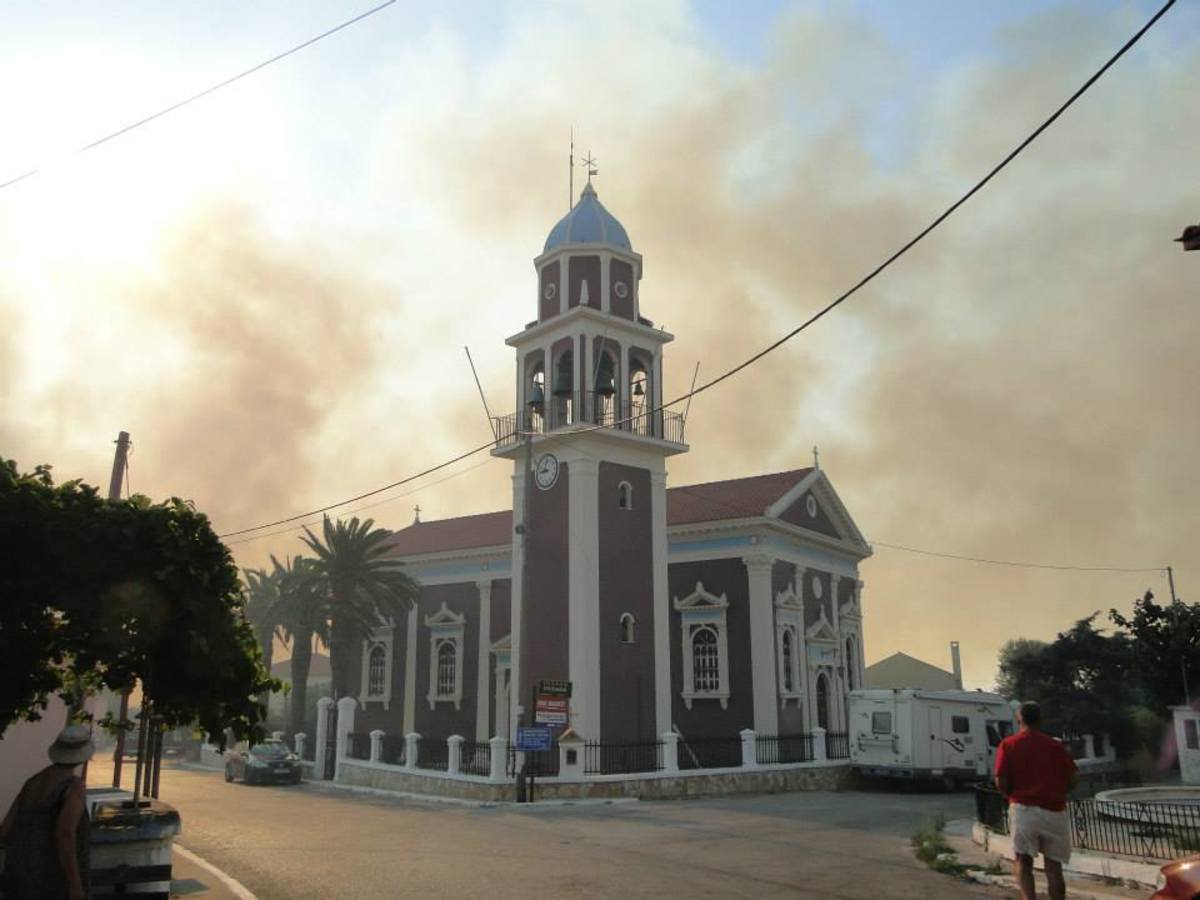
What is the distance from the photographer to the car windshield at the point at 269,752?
29.3 metres

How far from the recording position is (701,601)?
33.5 metres

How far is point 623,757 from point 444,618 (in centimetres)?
1435

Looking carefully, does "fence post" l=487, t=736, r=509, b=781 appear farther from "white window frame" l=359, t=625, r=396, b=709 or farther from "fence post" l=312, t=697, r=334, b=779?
"white window frame" l=359, t=625, r=396, b=709

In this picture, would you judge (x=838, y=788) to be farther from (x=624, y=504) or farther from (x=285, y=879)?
(x=285, y=879)

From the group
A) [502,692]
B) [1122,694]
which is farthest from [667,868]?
[1122,694]

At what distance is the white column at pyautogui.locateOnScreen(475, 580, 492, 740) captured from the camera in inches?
1407

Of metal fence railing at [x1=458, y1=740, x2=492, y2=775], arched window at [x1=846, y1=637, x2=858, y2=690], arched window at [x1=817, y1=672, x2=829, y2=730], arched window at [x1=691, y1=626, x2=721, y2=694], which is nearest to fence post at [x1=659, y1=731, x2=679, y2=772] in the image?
metal fence railing at [x1=458, y1=740, x2=492, y2=775]

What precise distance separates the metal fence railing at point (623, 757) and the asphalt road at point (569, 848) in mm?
2355

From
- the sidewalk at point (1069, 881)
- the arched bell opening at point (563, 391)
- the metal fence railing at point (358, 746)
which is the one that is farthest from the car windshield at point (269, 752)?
the sidewalk at point (1069, 881)

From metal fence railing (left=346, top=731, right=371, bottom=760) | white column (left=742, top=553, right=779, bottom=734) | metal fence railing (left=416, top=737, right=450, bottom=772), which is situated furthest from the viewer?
white column (left=742, top=553, right=779, bottom=734)

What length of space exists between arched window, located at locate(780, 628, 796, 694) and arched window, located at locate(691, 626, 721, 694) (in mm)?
2298

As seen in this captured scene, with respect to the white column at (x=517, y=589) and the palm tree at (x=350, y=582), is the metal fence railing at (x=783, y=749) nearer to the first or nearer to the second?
the white column at (x=517, y=589)

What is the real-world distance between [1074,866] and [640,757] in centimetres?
1567

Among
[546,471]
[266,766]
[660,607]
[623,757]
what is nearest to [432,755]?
[623,757]
